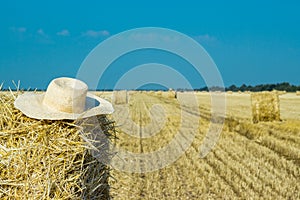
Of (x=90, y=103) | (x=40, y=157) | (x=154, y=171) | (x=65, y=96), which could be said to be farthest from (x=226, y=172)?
(x=40, y=157)

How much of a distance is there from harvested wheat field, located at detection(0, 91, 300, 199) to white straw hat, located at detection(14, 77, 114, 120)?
0.29ft

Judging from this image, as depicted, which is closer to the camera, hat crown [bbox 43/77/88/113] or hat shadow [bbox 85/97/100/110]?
hat crown [bbox 43/77/88/113]

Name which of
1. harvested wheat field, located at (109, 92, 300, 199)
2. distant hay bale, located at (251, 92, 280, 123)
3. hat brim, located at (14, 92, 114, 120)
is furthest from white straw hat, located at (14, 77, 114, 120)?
distant hay bale, located at (251, 92, 280, 123)

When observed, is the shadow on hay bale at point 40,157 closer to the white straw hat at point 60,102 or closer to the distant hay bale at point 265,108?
the white straw hat at point 60,102

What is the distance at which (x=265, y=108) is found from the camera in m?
16.0

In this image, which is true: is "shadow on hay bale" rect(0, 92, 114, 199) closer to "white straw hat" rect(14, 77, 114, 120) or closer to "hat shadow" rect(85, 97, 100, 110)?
"white straw hat" rect(14, 77, 114, 120)

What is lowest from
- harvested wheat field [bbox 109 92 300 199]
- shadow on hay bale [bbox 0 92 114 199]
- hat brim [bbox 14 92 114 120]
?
harvested wheat field [bbox 109 92 300 199]

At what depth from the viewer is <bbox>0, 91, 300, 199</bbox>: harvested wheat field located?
3.50m

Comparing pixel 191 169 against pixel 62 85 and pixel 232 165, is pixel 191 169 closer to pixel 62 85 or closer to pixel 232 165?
pixel 232 165

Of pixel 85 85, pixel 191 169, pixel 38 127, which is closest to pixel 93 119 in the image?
pixel 85 85

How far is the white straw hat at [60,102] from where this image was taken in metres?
3.66

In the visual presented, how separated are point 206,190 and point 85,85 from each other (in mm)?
3678

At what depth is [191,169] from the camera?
27.3ft

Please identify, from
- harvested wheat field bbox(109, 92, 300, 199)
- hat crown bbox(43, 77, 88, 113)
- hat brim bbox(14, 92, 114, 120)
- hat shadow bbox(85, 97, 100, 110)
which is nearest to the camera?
hat brim bbox(14, 92, 114, 120)
